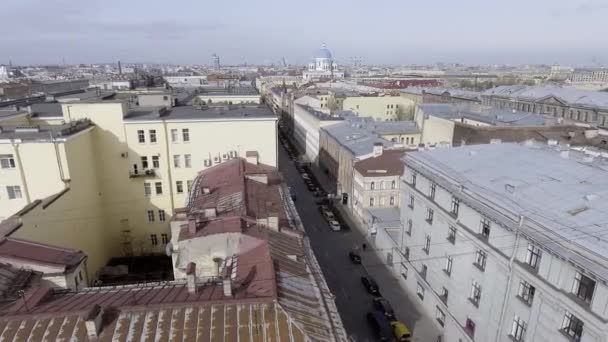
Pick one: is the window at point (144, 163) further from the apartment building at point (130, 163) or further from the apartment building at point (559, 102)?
the apartment building at point (559, 102)

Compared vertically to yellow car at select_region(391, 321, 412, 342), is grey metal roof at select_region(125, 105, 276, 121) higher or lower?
higher

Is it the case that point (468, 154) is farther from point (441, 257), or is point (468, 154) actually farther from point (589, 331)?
point (589, 331)

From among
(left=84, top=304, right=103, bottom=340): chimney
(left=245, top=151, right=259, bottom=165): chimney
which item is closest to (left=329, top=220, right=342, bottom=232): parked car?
(left=245, top=151, right=259, bottom=165): chimney

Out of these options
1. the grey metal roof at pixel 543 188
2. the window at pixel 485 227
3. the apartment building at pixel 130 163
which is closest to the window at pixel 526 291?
the grey metal roof at pixel 543 188

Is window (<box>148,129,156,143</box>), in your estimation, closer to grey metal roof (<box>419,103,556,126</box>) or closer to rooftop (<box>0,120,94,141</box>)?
rooftop (<box>0,120,94,141</box>)

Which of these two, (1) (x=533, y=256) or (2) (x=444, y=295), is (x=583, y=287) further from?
(2) (x=444, y=295)

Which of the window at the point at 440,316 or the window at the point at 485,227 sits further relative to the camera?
the window at the point at 440,316

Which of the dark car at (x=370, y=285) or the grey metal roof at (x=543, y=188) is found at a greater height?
the grey metal roof at (x=543, y=188)

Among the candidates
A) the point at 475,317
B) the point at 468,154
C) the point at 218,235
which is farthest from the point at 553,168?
the point at 218,235
